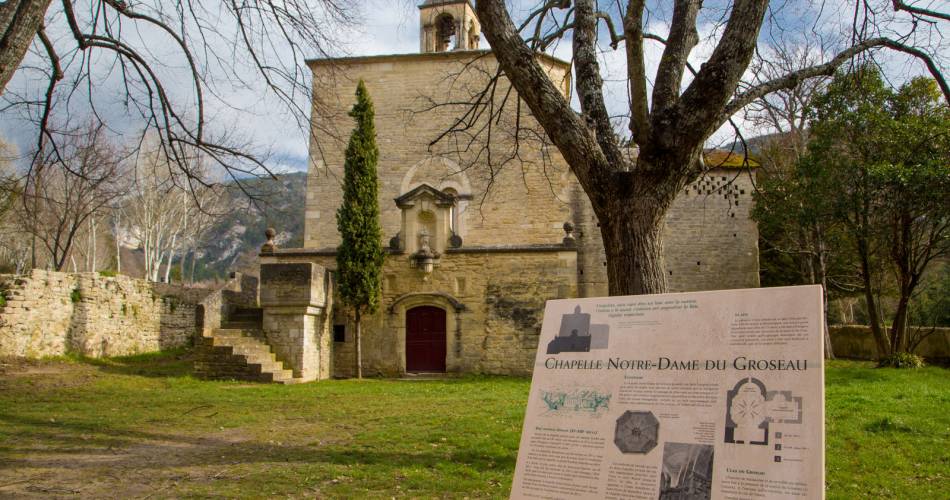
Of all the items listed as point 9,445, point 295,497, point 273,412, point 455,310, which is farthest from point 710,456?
point 455,310

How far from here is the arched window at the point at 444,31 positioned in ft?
75.4

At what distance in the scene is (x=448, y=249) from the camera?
16.6 m

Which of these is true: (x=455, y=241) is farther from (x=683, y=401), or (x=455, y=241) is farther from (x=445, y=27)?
(x=683, y=401)

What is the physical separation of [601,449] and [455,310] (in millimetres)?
13238

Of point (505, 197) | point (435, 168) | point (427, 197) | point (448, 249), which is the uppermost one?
point (435, 168)

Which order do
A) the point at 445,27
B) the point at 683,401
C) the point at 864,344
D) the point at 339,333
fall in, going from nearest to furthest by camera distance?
1. the point at 683,401
2. the point at 339,333
3. the point at 864,344
4. the point at 445,27

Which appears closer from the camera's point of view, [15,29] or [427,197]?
[15,29]

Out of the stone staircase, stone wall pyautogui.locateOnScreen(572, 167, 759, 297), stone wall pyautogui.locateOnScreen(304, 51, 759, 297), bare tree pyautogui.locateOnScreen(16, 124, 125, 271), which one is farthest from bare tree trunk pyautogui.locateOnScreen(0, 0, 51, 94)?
stone wall pyautogui.locateOnScreen(572, 167, 759, 297)

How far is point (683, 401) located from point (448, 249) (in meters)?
13.6

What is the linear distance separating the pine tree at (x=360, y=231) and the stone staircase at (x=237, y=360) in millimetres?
2211

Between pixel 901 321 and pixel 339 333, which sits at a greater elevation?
pixel 901 321

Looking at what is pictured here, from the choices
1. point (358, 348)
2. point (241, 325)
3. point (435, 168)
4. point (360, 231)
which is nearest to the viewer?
point (241, 325)

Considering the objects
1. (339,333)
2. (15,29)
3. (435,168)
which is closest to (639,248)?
(15,29)

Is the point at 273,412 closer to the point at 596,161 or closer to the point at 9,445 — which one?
the point at 9,445
